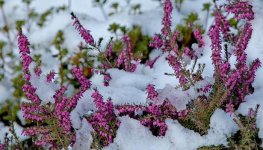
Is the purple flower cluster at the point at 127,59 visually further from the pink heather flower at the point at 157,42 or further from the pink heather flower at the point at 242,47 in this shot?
the pink heather flower at the point at 242,47

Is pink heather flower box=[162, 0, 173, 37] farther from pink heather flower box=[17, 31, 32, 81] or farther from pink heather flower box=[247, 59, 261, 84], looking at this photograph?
pink heather flower box=[17, 31, 32, 81]

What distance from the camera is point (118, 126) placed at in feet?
7.16

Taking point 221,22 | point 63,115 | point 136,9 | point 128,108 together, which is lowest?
point 63,115

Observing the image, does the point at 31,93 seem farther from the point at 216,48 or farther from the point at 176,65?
the point at 216,48

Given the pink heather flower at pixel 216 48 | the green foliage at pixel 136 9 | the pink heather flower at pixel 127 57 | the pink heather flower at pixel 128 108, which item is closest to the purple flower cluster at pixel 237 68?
the pink heather flower at pixel 216 48

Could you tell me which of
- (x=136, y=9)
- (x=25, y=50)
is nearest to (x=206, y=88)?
(x=25, y=50)

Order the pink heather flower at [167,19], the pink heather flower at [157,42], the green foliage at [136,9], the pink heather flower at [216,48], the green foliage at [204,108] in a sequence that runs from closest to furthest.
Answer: the green foliage at [204,108] → the pink heather flower at [216,48] → the pink heather flower at [167,19] → the pink heather flower at [157,42] → the green foliage at [136,9]

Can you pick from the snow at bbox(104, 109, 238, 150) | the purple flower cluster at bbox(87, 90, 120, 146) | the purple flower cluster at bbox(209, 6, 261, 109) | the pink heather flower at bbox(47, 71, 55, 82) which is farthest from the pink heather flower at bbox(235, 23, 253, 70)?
the pink heather flower at bbox(47, 71, 55, 82)

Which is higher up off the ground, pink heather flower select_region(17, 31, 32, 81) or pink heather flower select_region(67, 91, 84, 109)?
pink heather flower select_region(17, 31, 32, 81)

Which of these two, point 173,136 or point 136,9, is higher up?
point 136,9

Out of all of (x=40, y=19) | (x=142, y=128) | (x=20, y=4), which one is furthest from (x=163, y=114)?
(x=20, y=4)

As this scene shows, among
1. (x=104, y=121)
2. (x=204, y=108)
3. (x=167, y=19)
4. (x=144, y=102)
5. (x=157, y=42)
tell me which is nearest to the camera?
(x=204, y=108)

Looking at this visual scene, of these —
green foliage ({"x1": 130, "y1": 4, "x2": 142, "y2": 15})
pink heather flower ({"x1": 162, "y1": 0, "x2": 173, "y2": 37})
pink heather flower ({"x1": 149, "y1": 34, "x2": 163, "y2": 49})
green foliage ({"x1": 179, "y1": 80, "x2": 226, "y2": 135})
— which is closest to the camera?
green foliage ({"x1": 179, "y1": 80, "x2": 226, "y2": 135})

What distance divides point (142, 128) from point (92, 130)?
23cm
